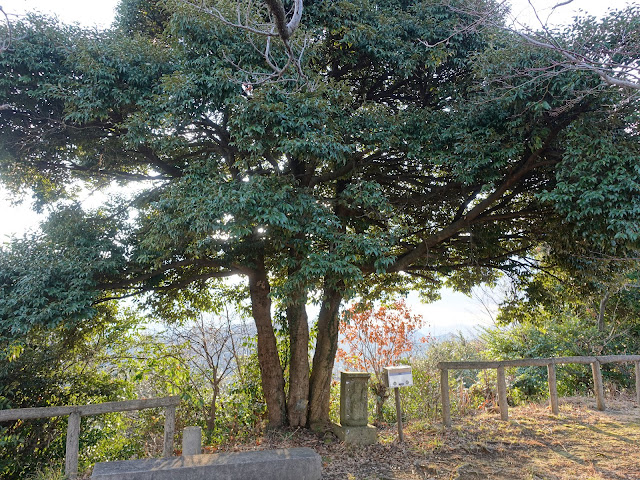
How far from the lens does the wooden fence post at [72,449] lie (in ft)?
16.6

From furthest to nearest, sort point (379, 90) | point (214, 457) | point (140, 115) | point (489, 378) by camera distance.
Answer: point (489, 378), point (379, 90), point (140, 115), point (214, 457)

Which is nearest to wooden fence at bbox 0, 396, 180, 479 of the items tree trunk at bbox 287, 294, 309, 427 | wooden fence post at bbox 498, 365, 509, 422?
tree trunk at bbox 287, 294, 309, 427

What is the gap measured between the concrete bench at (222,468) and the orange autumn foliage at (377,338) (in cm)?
577

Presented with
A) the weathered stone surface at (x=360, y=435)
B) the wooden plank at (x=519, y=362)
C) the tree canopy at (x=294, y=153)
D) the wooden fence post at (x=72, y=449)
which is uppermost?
the tree canopy at (x=294, y=153)

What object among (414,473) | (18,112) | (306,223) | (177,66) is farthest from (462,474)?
(18,112)

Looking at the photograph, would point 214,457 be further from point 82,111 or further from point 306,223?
point 82,111

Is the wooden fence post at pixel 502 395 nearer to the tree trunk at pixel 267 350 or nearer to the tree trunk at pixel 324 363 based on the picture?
the tree trunk at pixel 324 363

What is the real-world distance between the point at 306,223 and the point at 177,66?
2975 mm

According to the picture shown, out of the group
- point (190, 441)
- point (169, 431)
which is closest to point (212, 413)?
point (169, 431)

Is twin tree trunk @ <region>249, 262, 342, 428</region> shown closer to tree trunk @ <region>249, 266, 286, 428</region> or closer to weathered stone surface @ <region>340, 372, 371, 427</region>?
tree trunk @ <region>249, 266, 286, 428</region>

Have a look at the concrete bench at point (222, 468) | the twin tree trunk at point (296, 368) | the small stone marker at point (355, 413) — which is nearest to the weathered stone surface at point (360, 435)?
the small stone marker at point (355, 413)

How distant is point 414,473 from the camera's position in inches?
205

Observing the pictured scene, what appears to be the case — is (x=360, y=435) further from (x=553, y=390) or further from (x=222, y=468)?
(x=553, y=390)

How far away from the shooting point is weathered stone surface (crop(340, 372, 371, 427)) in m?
6.48
